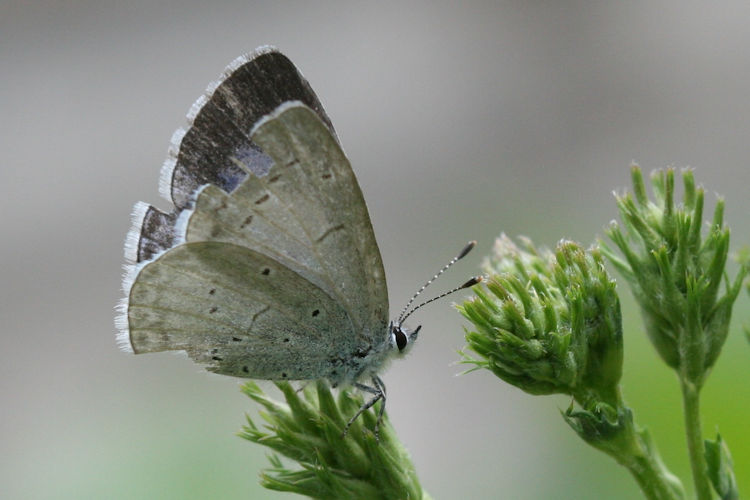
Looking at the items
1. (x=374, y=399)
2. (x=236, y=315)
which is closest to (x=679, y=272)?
(x=374, y=399)

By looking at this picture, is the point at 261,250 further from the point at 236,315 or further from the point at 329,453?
the point at 329,453

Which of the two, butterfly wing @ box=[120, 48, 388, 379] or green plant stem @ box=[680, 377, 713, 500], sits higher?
butterfly wing @ box=[120, 48, 388, 379]

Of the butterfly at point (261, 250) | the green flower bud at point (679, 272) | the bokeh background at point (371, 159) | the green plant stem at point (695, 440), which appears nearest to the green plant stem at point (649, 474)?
the green plant stem at point (695, 440)

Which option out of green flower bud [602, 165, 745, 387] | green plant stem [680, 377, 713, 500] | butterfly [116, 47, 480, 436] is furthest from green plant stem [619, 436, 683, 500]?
butterfly [116, 47, 480, 436]

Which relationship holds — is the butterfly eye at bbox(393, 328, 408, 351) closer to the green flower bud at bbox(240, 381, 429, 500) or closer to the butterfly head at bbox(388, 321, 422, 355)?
the butterfly head at bbox(388, 321, 422, 355)

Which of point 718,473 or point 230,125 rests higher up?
point 230,125

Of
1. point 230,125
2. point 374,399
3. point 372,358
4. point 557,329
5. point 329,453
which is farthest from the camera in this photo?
point 372,358

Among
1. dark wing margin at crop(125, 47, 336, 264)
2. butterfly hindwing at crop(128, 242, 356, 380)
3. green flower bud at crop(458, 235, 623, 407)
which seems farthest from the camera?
butterfly hindwing at crop(128, 242, 356, 380)
